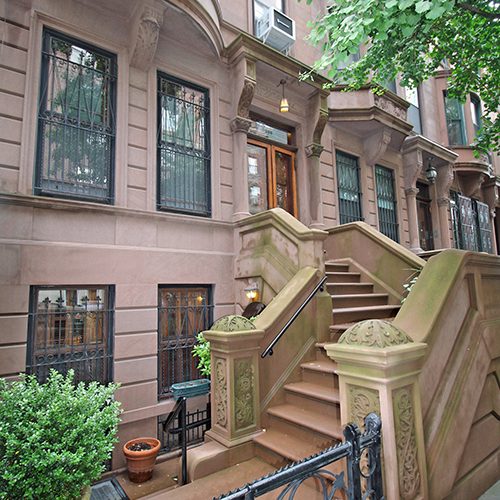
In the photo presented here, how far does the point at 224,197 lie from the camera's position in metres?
7.59

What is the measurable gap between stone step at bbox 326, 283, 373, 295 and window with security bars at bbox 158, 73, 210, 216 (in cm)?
292

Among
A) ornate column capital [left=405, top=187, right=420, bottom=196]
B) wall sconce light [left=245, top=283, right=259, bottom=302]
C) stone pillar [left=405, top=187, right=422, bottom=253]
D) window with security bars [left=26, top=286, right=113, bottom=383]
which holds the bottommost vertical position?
window with security bars [left=26, top=286, right=113, bottom=383]

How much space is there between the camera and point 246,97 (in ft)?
25.2

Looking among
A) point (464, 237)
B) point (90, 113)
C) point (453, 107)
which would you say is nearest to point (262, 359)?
point (90, 113)

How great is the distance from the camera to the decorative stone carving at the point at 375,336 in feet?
9.42

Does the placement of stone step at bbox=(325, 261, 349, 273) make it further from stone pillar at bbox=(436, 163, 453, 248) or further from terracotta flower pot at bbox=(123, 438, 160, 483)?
stone pillar at bbox=(436, 163, 453, 248)

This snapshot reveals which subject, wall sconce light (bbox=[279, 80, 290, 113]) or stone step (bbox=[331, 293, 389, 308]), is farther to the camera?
wall sconce light (bbox=[279, 80, 290, 113])

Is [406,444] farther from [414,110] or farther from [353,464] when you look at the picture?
[414,110]

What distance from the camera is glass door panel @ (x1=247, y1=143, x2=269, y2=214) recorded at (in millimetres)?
8617

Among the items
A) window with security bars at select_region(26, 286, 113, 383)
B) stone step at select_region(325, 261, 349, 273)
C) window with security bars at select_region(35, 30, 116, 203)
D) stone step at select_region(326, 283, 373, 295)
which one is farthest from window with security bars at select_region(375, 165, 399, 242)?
window with security bars at select_region(26, 286, 113, 383)

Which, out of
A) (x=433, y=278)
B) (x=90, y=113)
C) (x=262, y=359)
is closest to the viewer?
(x=433, y=278)

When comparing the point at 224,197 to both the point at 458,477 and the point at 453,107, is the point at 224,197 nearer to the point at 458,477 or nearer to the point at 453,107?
the point at 458,477

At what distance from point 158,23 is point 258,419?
258 inches

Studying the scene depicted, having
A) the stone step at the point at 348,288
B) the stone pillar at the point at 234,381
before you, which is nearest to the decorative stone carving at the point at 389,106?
the stone step at the point at 348,288
